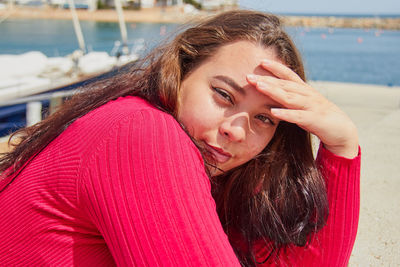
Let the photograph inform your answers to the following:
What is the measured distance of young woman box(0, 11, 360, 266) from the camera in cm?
99

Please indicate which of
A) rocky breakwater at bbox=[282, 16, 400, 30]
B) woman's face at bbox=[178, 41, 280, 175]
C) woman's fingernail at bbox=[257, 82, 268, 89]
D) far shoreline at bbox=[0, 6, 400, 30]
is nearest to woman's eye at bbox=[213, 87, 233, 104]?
woman's face at bbox=[178, 41, 280, 175]

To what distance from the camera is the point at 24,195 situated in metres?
1.19

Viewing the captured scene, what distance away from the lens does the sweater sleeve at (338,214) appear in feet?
5.36

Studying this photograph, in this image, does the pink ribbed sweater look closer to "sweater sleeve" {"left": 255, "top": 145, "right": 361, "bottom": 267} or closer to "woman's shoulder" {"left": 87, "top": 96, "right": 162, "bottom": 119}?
"woman's shoulder" {"left": 87, "top": 96, "right": 162, "bottom": 119}

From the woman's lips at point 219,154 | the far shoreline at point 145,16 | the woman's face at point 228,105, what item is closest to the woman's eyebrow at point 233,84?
the woman's face at point 228,105

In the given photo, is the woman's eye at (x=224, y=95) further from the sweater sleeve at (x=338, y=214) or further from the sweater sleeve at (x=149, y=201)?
the sweater sleeve at (x=338, y=214)

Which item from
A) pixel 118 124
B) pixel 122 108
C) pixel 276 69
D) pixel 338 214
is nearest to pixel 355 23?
pixel 338 214

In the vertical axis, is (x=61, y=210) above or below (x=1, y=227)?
above

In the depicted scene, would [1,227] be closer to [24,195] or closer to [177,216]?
[24,195]

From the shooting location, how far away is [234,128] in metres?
1.38

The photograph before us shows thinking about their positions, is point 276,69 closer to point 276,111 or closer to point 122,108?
point 276,111

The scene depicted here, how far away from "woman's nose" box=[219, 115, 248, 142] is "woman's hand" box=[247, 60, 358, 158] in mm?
122

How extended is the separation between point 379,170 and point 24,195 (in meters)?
3.05

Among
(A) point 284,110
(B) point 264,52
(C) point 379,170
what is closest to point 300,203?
(A) point 284,110
